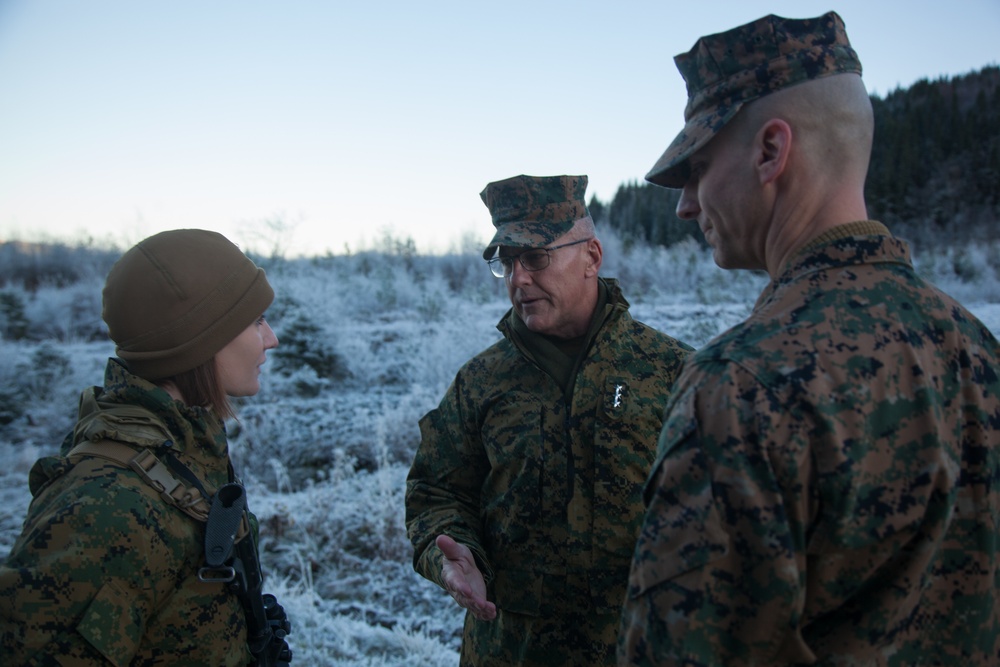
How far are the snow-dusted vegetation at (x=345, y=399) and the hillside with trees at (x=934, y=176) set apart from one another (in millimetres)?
24079

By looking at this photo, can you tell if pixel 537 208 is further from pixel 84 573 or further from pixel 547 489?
pixel 84 573

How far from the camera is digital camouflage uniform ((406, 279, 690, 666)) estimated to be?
2092 mm

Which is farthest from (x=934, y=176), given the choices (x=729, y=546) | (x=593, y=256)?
(x=729, y=546)

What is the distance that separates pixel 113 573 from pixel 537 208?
191 centimetres

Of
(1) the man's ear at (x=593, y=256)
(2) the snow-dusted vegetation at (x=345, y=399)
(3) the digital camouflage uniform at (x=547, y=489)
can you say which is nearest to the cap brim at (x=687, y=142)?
(3) the digital camouflage uniform at (x=547, y=489)

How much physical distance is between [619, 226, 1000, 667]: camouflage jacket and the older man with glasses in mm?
1051

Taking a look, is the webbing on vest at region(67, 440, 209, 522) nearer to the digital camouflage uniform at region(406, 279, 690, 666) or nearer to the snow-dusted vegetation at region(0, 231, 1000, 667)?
the digital camouflage uniform at region(406, 279, 690, 666)

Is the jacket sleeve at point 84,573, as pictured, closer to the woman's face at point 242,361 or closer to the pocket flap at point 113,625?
the pocket flap at point 113,625

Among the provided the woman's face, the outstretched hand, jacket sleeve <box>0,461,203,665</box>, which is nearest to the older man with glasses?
the outstretched hand

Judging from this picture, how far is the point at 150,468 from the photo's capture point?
1593 mm

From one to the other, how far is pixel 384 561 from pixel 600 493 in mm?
3425

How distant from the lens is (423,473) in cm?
245

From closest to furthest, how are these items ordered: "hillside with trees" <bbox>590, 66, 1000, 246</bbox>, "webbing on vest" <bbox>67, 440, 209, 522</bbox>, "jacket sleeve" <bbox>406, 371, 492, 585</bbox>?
"webbing on vest" <bbox>67, 440, 209, 522</bbox>, "jacket sleeve" <bbox>406, 371, 492, 585</bbox>, "hillside with trees" <bbox>590, 66, 1000, 246</bbox>

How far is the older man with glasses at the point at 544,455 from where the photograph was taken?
6.86 ft
